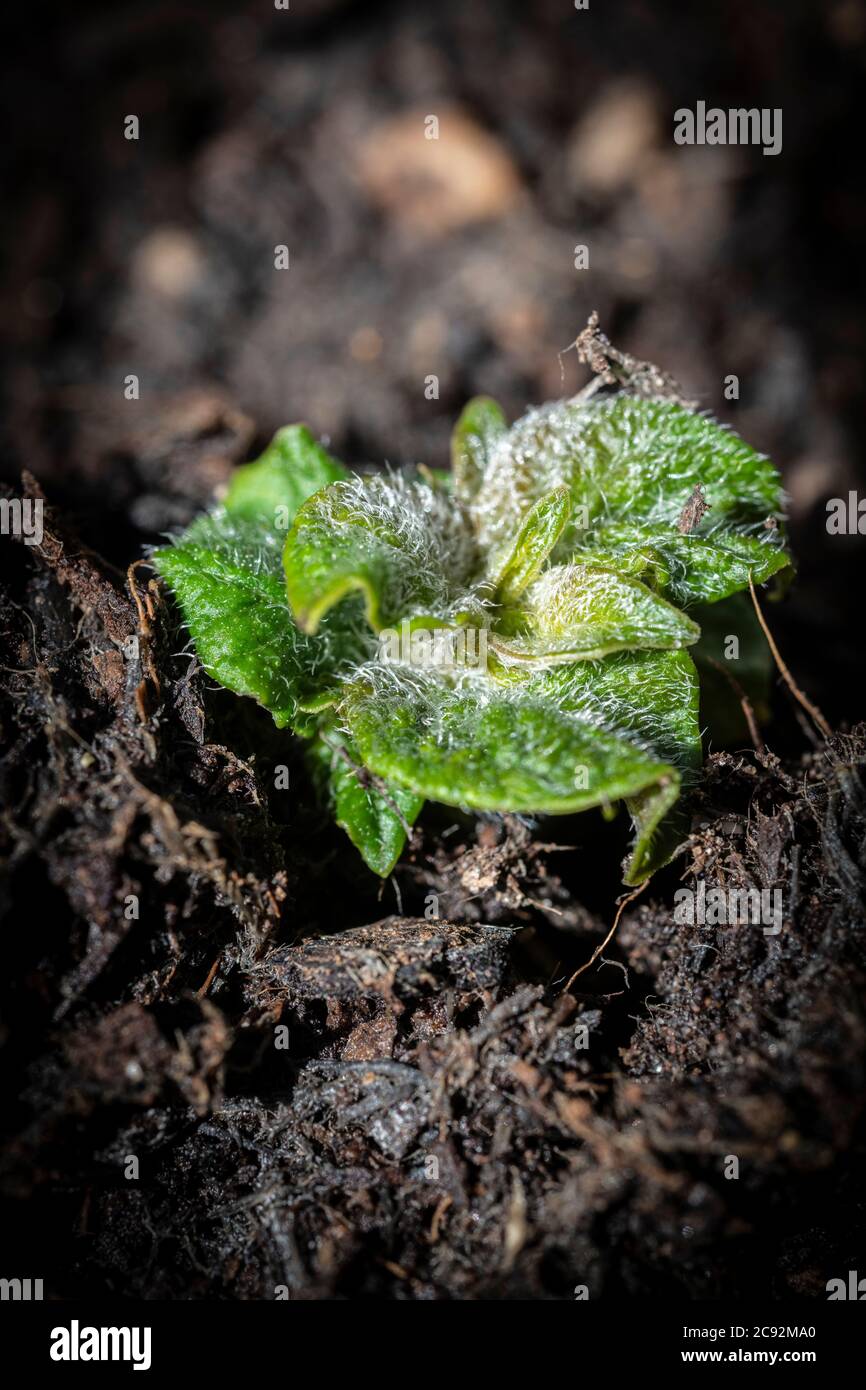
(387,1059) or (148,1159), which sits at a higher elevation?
(387,1059)

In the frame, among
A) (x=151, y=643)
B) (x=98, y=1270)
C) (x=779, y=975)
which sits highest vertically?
(x=151, y=643)

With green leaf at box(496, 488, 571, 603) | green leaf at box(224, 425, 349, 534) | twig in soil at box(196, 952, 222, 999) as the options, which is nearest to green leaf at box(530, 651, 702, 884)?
green leaf at box(496, 488, 571, 603)

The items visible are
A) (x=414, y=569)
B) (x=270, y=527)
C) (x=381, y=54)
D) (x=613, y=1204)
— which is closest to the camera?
(x=613, y=1204)

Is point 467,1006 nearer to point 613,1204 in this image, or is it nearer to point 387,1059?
point 387,1059

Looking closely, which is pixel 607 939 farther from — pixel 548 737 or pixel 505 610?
pixel 505 610

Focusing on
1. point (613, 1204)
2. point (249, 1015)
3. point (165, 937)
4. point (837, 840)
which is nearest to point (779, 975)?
point (837, 840)

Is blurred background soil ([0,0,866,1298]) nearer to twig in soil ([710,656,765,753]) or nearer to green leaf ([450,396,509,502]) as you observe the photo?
twig in soil ([710,656,765,753])
